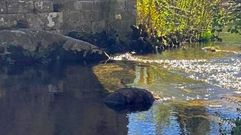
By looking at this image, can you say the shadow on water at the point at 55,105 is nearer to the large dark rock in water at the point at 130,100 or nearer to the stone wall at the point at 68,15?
the large dark rock in water at the point at 130,100

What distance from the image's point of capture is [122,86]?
1291 cm

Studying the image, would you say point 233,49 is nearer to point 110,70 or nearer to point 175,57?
point 175,57

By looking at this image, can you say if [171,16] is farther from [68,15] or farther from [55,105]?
[55,105]

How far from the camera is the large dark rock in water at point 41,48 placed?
54.5 ft

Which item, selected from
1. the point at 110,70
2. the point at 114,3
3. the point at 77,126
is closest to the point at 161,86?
the point at 110,70

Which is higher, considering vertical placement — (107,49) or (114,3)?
(114,3)

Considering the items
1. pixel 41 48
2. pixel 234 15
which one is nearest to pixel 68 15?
pixel 41 48

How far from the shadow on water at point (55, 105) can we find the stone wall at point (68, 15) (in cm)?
397

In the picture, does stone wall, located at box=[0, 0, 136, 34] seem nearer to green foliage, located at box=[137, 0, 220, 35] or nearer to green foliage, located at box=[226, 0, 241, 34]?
green foliage, located at box=[137, 0, 220, 35]

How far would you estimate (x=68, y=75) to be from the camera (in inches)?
571

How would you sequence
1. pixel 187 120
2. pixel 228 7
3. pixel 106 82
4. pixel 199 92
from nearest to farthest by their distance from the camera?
pixel 228 7 → pixel 187 120 → pixel 199 92 → pixel 106 82

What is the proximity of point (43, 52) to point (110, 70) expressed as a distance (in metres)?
2.47

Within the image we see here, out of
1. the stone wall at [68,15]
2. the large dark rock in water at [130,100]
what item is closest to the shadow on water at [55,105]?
the large dark rock in water at [130,100]

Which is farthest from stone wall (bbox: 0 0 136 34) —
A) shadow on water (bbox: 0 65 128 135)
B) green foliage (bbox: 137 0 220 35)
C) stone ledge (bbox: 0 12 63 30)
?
shadow on water (bbox: 0 65 128 135)
